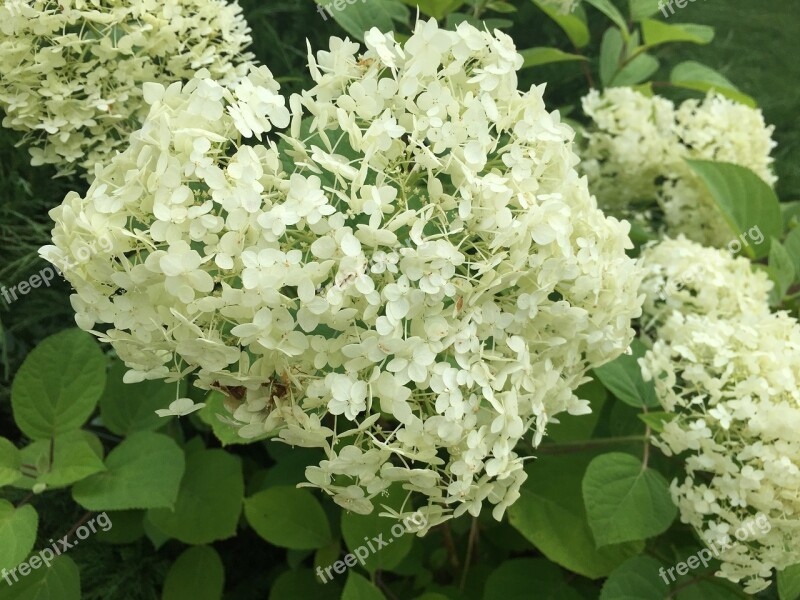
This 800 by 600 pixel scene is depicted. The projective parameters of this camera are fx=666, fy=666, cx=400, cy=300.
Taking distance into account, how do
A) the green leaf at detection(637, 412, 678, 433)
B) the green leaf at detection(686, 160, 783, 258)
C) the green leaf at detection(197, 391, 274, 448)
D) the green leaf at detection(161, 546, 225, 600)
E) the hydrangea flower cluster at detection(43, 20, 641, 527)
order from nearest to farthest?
1. the hydrangea flower cluster at detection(43, 20, 641, 527)
2. the green leaf at detection(197, 391, 274, 448)
3. the green leaf at detection(637, 412, 678, 433)
4. the green leaf at detection(161, 546, 225, 600)
5. the green leaf at detection(686, 160, 783, 258)

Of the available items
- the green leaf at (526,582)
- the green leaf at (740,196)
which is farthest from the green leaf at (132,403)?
the green leaf at (740,196)

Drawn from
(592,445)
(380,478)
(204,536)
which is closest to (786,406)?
(592,445)

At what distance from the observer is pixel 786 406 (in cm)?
68

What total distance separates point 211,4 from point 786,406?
29.8 inches

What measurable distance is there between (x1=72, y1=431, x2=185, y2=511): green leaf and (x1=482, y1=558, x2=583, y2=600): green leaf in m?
0.40

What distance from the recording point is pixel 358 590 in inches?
27.8

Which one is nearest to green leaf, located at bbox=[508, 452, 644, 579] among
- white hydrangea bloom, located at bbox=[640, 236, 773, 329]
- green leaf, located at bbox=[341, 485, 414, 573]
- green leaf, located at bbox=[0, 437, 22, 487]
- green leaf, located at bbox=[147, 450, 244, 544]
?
green leaf, located at bbox=[341, 485, 414, 573]

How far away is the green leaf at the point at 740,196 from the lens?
0.97 metres

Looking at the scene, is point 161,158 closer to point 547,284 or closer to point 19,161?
point 547,284

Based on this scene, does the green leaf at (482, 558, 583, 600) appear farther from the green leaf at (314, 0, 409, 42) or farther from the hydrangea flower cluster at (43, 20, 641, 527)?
the green leaf at (314, 0, 409, 42)

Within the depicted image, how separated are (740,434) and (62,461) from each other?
2.45 feet

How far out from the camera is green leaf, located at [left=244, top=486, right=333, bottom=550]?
2.74ft

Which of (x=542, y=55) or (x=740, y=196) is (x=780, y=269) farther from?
(x=542, y=55)

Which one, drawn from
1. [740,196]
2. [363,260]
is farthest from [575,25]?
[363,260]
